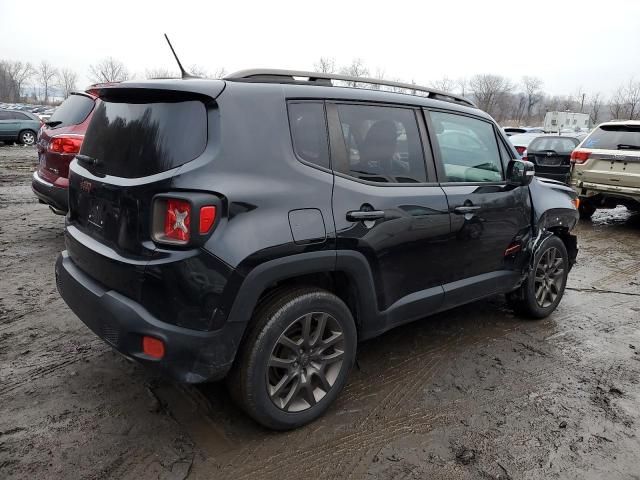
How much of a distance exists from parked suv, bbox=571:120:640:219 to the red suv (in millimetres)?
7561

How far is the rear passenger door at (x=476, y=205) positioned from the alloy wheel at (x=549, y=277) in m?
0.45

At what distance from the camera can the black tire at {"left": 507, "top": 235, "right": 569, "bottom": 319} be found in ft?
13.9

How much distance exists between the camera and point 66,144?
→ 5.43 m

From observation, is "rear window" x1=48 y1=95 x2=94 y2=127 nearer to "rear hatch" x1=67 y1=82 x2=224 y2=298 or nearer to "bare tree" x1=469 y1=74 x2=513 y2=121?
"rear hatch" x1=67 y1=82 x2=224 y2=298

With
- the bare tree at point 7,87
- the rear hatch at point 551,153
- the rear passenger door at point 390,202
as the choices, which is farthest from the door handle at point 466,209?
the bare tree at point 7,87

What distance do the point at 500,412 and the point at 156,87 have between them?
8.88 ft

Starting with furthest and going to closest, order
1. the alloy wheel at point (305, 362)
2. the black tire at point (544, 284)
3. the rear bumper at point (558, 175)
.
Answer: the rear bumper at point (558, 175), the black tire at point (544, 284), the alloy wheel at point (305, 362)

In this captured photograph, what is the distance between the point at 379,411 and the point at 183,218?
1653 millimetres

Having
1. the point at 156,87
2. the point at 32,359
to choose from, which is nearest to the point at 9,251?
the point at 32,359

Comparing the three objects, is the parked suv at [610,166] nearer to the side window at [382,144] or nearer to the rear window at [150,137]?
the side window at [382,144]

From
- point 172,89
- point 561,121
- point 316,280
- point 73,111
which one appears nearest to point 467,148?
point 316,280

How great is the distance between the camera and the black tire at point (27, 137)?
20.5 m

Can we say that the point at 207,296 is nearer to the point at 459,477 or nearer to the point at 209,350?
the point at 209,350

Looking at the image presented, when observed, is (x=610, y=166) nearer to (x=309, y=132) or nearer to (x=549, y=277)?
(x=549, y=277)
